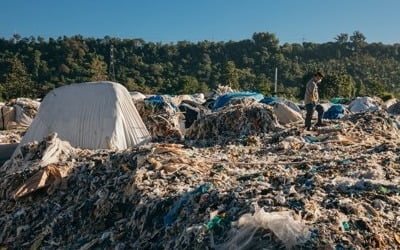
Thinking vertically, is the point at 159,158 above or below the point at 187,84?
above

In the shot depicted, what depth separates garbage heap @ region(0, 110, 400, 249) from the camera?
4484mm

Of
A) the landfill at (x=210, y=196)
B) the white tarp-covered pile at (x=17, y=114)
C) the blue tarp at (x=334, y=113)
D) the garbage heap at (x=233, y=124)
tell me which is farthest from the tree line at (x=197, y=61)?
the landfill at (x=210, y=196)

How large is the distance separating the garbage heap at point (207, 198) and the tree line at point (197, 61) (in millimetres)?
36254

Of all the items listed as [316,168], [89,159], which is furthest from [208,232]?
[89,159]

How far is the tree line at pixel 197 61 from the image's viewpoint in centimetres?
5344

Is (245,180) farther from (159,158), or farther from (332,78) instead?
(332,78)

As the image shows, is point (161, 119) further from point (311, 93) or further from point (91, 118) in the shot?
point (311, 93)

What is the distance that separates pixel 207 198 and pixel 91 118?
20.2 feet

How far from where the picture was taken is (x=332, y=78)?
3897 centimetres

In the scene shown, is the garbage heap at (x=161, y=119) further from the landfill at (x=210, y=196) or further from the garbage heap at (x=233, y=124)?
the landfill at (x=210, y=196)

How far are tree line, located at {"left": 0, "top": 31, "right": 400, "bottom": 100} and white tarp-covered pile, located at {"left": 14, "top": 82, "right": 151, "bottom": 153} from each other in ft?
107

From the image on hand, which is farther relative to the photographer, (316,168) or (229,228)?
(316,168)

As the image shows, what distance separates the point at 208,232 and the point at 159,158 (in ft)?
9.07

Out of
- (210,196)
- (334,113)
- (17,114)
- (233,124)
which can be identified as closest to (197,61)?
(17,114)
